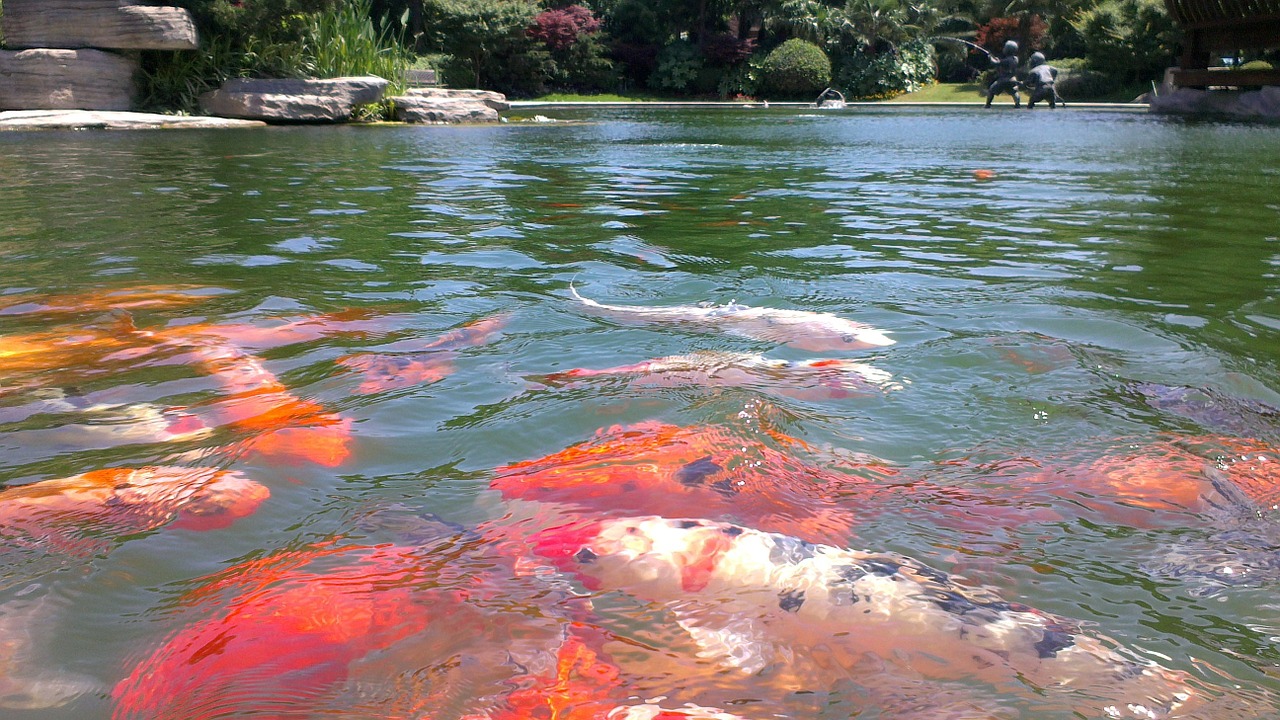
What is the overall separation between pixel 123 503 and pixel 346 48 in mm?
18488

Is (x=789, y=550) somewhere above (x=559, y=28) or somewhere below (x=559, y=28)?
below

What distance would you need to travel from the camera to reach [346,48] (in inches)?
746

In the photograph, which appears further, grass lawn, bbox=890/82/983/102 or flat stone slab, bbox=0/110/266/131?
grass lawn, bbox=890/82/983/102

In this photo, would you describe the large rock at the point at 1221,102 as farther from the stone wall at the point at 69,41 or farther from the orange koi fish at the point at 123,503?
the orange koi fish at the point at 123,503

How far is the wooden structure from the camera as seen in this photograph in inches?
801

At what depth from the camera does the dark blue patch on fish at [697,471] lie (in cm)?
256

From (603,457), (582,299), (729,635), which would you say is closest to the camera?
(729,635)

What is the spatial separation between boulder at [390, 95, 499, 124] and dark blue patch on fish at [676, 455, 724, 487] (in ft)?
57.9

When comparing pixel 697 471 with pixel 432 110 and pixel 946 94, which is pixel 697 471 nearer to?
pixel 432 110

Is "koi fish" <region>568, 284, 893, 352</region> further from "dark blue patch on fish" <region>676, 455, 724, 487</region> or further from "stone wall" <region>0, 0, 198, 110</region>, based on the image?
"stone wall" <region>0, 0, 198, 110</region>

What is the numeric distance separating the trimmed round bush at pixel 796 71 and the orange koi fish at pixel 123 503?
107 ft

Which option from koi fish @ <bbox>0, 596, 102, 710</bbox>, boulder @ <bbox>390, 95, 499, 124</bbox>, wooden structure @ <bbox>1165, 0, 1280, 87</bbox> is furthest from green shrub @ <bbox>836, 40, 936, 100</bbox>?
koi fish @ <bbox>0, 596, 102, 710</bbox>

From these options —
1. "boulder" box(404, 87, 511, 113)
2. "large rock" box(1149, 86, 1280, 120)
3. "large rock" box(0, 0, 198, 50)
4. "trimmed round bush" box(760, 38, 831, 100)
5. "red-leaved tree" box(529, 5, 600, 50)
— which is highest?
"red-leaved tree" box(529, 5, 600, 50)

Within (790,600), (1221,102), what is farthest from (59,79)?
(1221,102)
